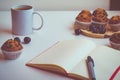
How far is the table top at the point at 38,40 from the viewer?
2.38 ft

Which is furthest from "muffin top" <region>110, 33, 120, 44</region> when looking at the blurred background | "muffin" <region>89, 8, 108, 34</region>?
the blurred background

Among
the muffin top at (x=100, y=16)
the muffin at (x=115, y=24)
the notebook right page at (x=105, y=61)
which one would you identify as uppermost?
the muffin top at (x=100, y=16)

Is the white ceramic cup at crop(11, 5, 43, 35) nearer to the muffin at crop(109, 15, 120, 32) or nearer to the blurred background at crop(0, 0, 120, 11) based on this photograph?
the muffin at crop(109, 15, 120, 32)

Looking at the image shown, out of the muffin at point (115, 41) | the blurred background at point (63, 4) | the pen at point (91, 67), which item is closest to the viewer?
the pen at point (91, 67)

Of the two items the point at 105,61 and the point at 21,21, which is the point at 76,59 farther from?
the point at 21,21

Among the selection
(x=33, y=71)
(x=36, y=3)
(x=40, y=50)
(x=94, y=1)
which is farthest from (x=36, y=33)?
(x=94, y=1)

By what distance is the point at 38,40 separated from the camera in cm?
A: 96

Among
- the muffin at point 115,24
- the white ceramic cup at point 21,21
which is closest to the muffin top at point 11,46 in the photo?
the white ceramic cup at point 21,21

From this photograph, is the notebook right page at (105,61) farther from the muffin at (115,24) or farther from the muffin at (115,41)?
the muffin at (115,24)

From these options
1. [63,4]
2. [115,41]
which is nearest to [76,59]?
[115,41]

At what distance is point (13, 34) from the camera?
3.28 ft

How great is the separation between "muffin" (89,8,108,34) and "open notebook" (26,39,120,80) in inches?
4.6

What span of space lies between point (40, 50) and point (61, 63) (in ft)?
0.50

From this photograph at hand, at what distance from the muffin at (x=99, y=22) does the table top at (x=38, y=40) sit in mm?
43
